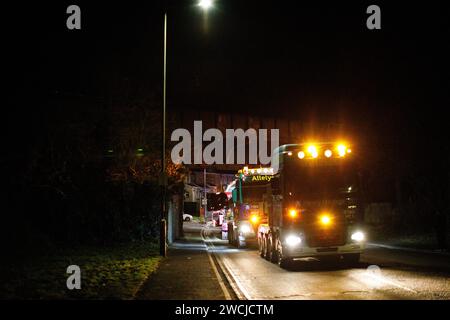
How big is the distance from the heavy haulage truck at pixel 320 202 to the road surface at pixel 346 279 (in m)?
0.74

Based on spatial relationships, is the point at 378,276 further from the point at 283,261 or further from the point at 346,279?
the point at 283,261

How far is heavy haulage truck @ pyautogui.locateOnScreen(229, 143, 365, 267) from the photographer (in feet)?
54.1

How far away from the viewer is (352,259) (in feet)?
57.6

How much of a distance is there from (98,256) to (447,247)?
15.3 meters

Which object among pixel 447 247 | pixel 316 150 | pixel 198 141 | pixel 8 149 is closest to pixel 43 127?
pixel 8 149

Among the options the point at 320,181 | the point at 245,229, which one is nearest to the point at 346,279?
the point at 320,181

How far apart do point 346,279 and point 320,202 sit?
321 centimetres

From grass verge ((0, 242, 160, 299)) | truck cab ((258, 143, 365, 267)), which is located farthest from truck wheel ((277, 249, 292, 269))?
grass verge ((0, 242, 160, 299))

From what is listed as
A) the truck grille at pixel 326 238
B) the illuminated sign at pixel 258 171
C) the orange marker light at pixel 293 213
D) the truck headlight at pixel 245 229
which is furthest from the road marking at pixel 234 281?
the illuminated sign at pixel 258 171

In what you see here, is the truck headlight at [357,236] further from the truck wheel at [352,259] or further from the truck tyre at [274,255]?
the truck tyre at [274,255]

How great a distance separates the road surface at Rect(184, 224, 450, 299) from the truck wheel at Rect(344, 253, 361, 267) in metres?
0.21

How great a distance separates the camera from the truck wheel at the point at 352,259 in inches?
678

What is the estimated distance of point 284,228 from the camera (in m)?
17.1

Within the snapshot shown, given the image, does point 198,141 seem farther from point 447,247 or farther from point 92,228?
point 447,247
